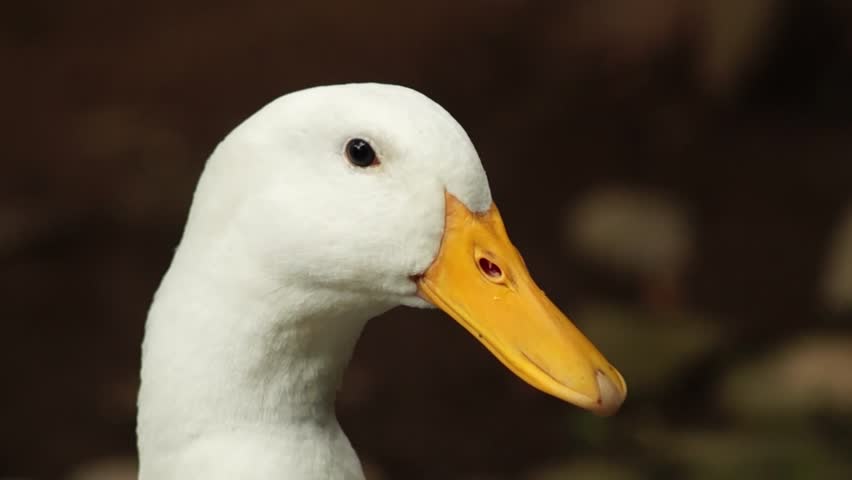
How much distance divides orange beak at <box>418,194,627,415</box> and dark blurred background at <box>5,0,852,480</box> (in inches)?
64.2

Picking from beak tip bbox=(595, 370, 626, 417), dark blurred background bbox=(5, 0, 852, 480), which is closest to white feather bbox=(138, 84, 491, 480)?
beak tip bbox=(595, 370, 626, 417)

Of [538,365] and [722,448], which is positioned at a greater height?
[538,365]

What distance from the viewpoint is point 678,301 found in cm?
339

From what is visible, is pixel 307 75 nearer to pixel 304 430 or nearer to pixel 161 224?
pixel 161 224

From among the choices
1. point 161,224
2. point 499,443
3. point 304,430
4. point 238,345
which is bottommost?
point 499,443

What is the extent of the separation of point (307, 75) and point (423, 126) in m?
3.12

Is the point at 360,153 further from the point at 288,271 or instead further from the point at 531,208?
the point at 531,208

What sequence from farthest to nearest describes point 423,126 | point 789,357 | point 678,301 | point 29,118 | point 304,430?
point 29,118 → point 678,301 → point 789,357 → point 304,430 → point 423,126

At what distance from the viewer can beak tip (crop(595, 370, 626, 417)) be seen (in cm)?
111

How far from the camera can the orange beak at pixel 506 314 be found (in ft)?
3.65

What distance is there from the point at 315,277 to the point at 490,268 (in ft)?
0.51

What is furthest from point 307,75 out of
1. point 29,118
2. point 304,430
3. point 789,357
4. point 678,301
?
point 304,430

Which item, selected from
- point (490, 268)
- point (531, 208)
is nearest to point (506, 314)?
point (490, 268)

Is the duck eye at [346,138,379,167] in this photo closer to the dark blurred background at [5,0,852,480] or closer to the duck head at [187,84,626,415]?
the duck head at [187,84,626,415]
